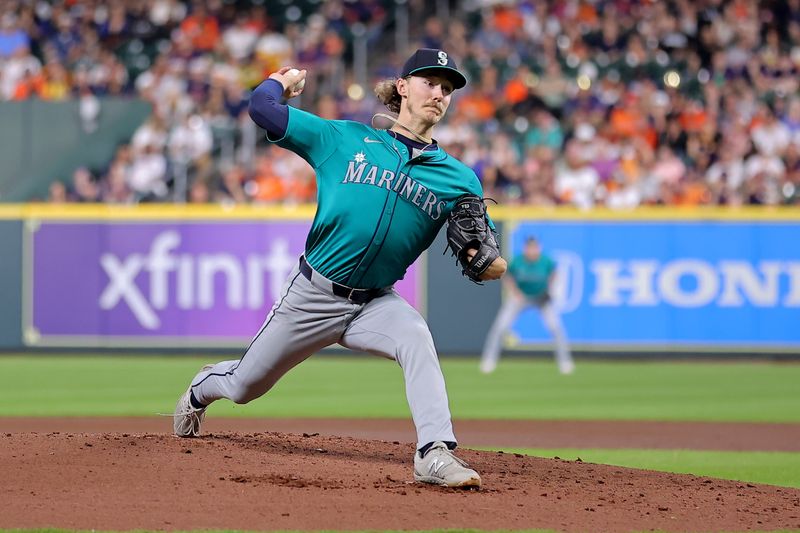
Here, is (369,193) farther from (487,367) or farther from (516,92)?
(516,92)

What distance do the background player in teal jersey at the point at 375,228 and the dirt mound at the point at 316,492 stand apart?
0.43m

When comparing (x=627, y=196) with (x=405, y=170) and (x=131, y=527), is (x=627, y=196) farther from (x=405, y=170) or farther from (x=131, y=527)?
(x=131, y=527)

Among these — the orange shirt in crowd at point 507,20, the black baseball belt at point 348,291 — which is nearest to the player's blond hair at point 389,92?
the black baseball belt at point 348,291

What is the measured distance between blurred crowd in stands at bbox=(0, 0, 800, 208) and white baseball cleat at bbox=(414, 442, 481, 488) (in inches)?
502

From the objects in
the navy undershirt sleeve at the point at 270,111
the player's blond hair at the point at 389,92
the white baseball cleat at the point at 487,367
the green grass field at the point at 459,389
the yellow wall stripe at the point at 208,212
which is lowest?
the green grass field at the point at 459,389

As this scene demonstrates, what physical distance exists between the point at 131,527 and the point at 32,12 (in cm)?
1856

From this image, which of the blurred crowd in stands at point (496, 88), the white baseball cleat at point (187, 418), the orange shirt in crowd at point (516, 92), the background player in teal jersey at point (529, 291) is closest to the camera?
the white baseball cleat at point (187, 418)

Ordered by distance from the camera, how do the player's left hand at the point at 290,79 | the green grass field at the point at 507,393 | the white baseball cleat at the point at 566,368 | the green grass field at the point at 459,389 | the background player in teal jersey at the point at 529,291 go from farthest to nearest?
the background player in teal jersey at the point at 529,291 < the white baseball cleat at the point at 566,368 < the green grass field at the point at 459,389 < the green grass field at the point at 507,393 < the player's left hand at the point at 290,79

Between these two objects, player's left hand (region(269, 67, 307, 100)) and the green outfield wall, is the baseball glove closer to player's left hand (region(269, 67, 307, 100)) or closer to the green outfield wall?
player's left hand (region(269, 67, 307, 100))

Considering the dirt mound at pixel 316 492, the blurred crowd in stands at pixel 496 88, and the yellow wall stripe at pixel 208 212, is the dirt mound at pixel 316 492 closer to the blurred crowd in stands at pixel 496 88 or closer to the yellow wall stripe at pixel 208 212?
the yellow wall stripe at pixel 208 212

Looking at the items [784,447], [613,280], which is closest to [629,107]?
[613,280]

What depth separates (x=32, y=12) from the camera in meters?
22.3

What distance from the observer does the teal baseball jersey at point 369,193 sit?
6.31 metres

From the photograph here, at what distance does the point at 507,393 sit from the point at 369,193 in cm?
822
